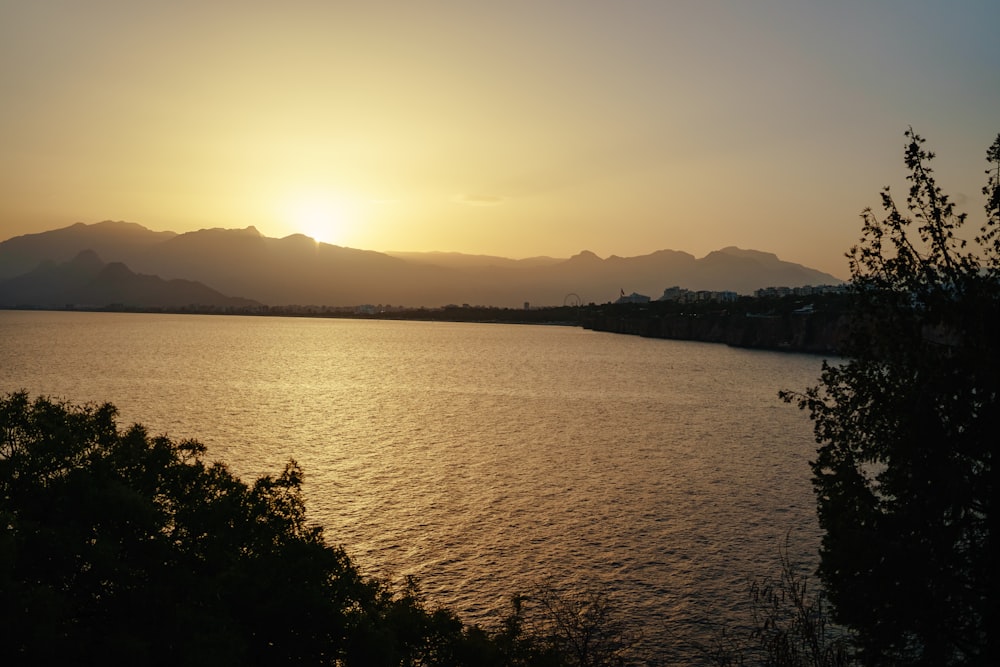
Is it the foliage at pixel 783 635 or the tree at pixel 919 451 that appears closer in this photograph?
the tree at pixel 919 451

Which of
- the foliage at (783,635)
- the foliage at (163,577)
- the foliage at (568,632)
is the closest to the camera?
the foliage at (163,577)

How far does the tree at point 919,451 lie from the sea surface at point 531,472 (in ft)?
30.4

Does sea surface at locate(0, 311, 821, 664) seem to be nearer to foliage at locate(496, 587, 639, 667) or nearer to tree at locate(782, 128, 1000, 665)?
foliage at locate(496, 587, 639, 667)

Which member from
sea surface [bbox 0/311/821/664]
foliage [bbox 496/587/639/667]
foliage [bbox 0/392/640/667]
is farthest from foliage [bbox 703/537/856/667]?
foliage [bbox 0/392/640/667]

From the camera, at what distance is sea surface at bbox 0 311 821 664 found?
32656mm

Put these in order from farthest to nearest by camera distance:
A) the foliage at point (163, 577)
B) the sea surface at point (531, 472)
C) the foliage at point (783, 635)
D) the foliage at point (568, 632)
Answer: the sea surface at point (531, 472) < the foliage at point (783, 635) < the foliage at point (568, 632) < the foliage at point (163, 577)

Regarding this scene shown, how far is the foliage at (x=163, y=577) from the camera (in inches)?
656

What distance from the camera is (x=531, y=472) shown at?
55.8 meters

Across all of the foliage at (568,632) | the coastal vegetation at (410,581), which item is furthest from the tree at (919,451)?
the foliage at (568,632)

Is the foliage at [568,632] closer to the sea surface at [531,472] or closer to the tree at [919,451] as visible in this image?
the sea surface at [531,472]

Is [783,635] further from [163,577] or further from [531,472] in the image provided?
[531,472]

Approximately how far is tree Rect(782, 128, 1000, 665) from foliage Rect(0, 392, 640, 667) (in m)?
10.1

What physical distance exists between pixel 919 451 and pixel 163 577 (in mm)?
22549

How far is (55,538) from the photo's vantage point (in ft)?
58.0
